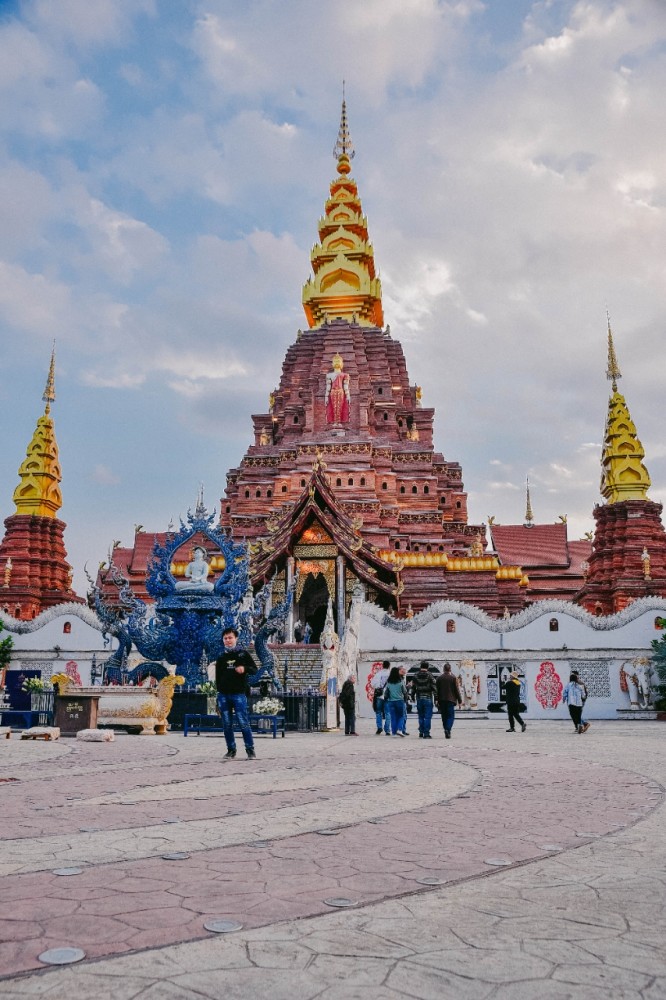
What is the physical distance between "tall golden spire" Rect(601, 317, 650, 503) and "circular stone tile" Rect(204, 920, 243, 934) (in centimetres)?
3171

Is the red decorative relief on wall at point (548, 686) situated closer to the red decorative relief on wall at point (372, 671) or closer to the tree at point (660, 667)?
the tree at point (660, 667)

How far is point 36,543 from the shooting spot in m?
34.2

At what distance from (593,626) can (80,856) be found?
21.0m

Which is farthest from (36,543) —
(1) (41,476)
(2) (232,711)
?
(2) (232,711)

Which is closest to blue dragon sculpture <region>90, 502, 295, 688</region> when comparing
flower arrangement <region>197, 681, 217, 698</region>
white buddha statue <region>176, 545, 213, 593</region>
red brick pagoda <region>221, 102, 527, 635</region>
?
white buddha statue <region>176, 545, 213, 593</region>

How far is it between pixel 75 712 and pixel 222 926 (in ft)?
39.1

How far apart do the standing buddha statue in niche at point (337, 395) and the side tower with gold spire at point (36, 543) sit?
13.4m

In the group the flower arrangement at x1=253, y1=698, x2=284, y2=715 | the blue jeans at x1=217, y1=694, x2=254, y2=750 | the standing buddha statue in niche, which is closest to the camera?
the blue jeans at x1=217, y1=694, x2=254, y2=750

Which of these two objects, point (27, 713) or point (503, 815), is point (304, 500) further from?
point (503, 815)

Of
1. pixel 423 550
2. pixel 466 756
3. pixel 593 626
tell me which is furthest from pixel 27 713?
pixel 423 550

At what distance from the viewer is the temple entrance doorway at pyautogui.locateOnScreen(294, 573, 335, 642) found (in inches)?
1197

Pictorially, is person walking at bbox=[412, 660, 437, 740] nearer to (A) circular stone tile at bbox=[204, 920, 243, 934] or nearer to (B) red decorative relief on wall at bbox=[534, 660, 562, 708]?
(B) red decorative relief on wall at bbox=[534, 660, 562, 708]

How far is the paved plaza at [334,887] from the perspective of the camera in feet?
7.83

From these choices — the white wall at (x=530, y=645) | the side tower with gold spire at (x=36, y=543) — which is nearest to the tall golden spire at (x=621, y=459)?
the white wall at (x=530, y=645)
